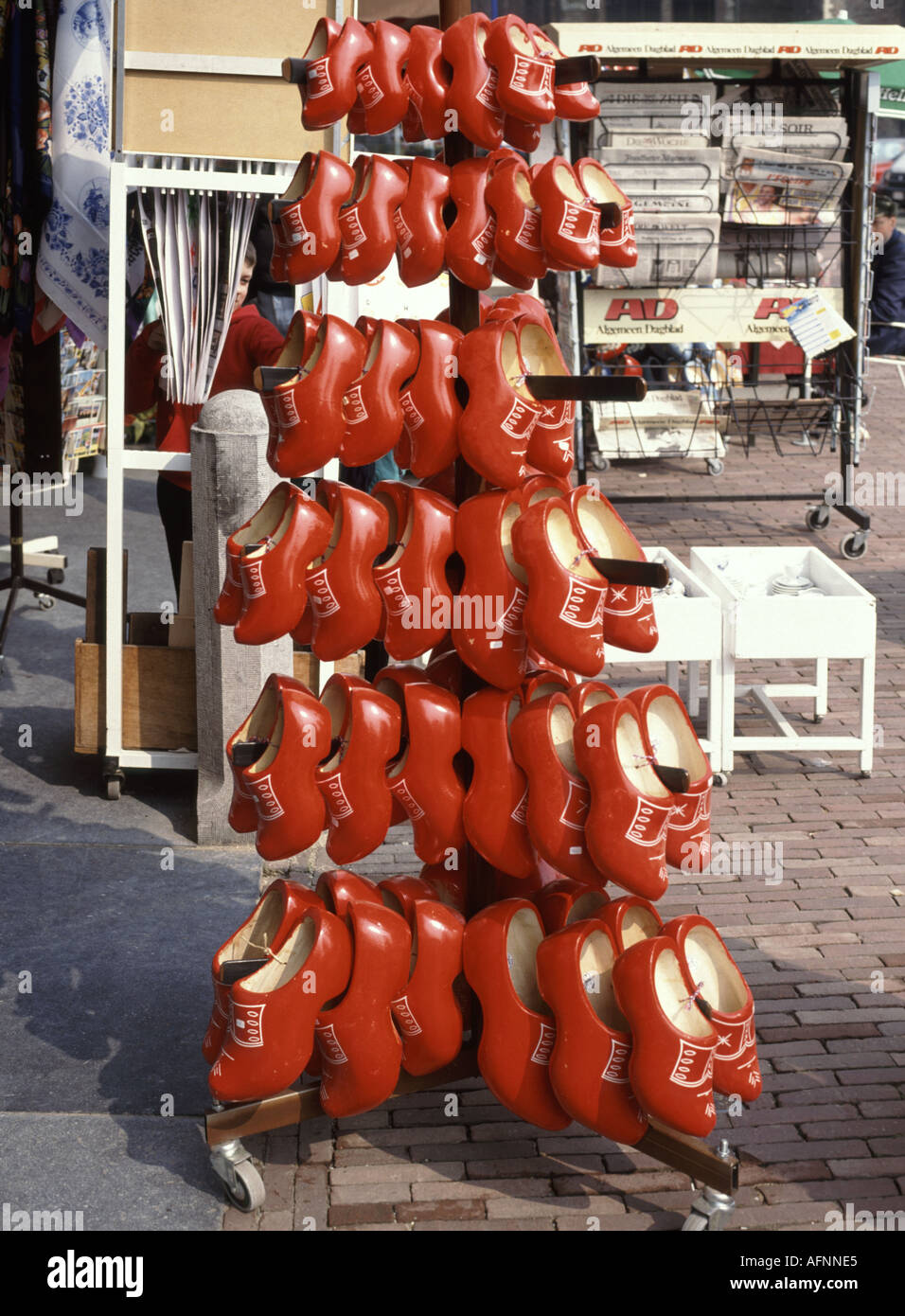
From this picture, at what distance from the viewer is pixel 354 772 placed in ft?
11.9

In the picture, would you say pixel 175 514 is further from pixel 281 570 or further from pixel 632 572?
pixel 632 572

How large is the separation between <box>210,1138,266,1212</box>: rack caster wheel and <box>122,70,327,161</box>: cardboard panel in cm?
348

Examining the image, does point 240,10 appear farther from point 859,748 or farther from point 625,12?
point 625,12

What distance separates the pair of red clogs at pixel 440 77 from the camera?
11.6ft

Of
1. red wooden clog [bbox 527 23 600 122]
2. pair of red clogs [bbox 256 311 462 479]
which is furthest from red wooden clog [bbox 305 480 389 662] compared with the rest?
red wooden clog [bbox 527 23 600 122]

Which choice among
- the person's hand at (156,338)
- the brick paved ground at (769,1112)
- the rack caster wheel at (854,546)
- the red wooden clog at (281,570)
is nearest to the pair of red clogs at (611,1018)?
the brick paved ground at (769,1112)

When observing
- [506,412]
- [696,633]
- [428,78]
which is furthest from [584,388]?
[696,633]

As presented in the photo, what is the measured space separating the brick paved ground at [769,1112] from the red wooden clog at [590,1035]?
27 cm

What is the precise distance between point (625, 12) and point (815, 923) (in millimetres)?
17532

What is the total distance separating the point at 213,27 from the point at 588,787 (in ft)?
11.0

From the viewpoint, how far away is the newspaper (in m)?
9.08
